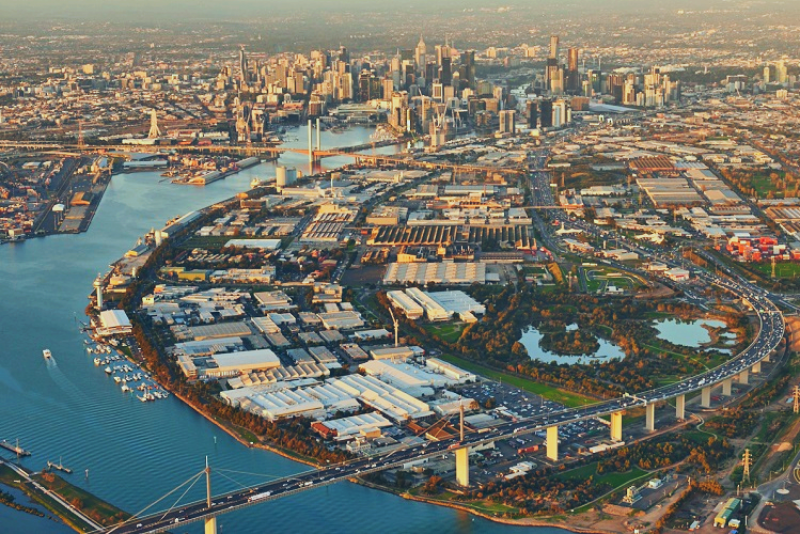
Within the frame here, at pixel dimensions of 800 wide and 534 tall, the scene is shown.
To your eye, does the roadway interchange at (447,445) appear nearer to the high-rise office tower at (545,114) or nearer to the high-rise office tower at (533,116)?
the high-rise office tower at (533,116)

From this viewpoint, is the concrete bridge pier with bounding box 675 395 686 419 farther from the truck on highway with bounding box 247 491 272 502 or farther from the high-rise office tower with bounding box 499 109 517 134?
the high-rise office tower with bounding box 499 109 517 134

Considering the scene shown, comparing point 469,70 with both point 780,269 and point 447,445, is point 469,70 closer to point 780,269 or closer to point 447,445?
point 780,269

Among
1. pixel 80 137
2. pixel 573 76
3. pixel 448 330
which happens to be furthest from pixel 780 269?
pixel 573 76

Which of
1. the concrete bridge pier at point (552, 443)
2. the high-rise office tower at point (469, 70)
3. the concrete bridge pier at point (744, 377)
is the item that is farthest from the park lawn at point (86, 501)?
the high-rise office tower at point (469, 70)

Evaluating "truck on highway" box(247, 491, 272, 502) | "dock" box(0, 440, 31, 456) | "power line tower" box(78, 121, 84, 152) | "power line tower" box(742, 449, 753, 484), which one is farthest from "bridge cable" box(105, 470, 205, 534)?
"power line tower" box(78, 121, 84, 152)

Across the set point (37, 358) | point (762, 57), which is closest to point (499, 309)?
point (37, 358)
